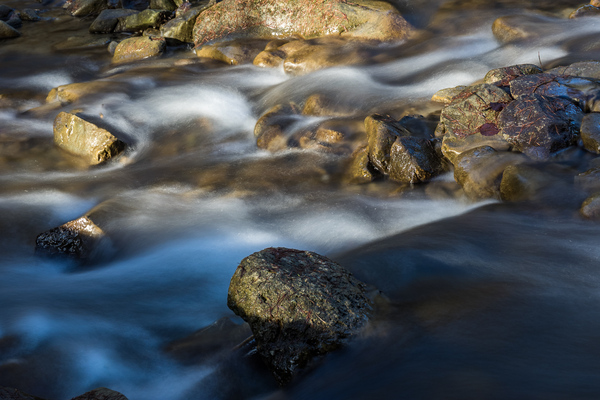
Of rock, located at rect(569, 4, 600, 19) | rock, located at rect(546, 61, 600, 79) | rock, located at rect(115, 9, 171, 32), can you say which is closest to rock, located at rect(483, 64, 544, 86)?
rock, located at rect(546, 61, 600, 79)

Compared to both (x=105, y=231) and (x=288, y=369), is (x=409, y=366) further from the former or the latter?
(x=105, y=231)

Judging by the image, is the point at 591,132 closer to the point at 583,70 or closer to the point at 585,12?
the point at 583,70

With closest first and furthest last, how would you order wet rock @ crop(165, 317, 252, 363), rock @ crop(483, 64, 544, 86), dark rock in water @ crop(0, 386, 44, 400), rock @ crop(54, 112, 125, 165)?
dark rock in water @ crop(0, 386, 44, 400) < wet rock @ crop(165, 317, 252, 363) < rock @ crop(483, 64, 544, 86) < rock @ crop(54, 112, 125, 165)

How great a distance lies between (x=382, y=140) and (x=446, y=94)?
178 centimetres

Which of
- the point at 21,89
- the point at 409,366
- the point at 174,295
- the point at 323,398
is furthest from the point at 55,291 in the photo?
the point at 21,89

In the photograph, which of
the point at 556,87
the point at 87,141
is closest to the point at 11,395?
the point at 87,141

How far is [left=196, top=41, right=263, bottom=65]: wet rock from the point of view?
11.0 m

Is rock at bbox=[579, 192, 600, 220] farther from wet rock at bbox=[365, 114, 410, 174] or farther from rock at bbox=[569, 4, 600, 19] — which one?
rock at bbox=[569, 4, 600, 19]

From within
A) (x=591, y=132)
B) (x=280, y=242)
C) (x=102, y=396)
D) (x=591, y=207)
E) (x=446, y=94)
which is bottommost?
(x=280, y=242)

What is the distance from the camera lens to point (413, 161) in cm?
623

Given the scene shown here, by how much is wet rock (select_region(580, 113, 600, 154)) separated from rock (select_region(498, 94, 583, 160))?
82 mm

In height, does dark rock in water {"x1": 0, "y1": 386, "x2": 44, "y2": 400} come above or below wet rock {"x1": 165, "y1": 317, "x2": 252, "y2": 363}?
above

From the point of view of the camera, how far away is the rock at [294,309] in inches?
139

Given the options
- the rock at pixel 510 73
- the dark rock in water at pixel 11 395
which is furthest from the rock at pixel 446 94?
the dark rock in water at pixel 11 395
